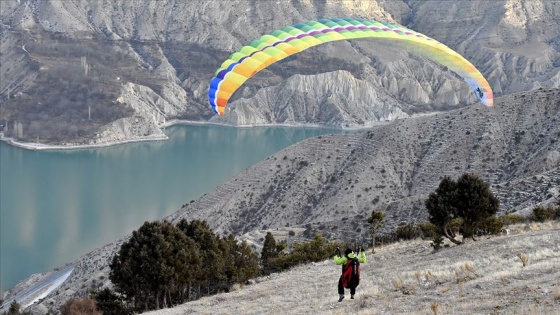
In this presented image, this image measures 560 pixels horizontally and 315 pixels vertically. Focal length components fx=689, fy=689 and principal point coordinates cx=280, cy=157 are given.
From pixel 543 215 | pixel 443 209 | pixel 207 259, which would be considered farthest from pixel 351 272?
pixel 543 215

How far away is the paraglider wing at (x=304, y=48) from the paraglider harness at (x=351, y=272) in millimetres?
8206

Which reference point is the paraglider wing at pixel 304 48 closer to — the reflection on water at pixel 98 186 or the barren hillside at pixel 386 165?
the barren hillside at pixel 386 165

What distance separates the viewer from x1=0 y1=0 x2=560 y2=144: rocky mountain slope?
10100cm

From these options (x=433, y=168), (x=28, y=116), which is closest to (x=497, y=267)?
(x=433, y=168)

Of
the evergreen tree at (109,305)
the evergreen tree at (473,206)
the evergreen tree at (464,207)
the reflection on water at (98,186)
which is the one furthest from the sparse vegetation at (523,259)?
the reflection on water at (98,186)

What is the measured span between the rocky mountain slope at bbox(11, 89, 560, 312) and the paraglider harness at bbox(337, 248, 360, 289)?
2311cm

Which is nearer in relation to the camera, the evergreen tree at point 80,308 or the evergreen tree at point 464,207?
the evergreen tree at point 464,207

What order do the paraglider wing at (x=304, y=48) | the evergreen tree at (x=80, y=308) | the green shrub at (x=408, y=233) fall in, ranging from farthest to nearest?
the green shrub at (x=408, y=233)
the evergreen tree at (x=80, y=308)
the paraglider wing at (x=304, y=48)

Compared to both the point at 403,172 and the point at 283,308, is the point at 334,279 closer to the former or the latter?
the point at 283,308

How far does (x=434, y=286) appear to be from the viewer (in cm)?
1011

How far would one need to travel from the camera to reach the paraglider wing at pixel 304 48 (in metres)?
17.2

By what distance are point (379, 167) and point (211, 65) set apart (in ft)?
295

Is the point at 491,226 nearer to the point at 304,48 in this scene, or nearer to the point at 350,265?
the point at 304,48

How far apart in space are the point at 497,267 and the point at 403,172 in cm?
2966
